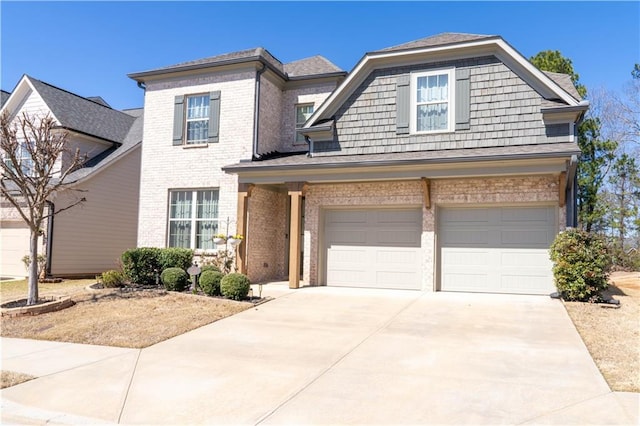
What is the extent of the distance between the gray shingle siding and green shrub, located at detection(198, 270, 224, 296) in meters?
5.03

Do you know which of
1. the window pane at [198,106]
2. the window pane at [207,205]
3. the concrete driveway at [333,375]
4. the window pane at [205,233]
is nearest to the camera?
the concrete driveway at [333,375]

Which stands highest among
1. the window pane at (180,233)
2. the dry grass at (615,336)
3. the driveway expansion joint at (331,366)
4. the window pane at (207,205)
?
the window pane at (207,205)

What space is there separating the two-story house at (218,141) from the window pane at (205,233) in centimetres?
3

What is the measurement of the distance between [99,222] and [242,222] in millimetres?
8100

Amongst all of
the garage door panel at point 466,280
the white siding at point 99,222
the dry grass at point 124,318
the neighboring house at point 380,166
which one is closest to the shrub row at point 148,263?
the dry grass at point 124,318

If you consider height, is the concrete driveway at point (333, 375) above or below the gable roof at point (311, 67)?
below

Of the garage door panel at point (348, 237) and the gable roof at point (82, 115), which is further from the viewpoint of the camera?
the gable roof at point (82, 115)

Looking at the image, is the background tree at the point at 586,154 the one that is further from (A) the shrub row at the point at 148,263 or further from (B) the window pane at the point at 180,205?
(A) the shrub row at the point at 148,263

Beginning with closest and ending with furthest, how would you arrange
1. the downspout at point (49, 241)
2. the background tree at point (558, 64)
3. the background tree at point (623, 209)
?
1. the downspout at point (49, 241)
2. the background tree at point (558, 64)
3. the background tree at point (623, 209)

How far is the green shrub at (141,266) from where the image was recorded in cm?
1307

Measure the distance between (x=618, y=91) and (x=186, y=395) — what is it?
92.7 feet

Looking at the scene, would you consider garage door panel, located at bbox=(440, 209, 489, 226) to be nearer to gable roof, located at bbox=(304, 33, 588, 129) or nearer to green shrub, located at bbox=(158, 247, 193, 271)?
gable roof, located at bbox=(304, 33, 588, 129)

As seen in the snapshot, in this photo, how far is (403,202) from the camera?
510 inches

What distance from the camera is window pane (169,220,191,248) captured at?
15.3 meters
